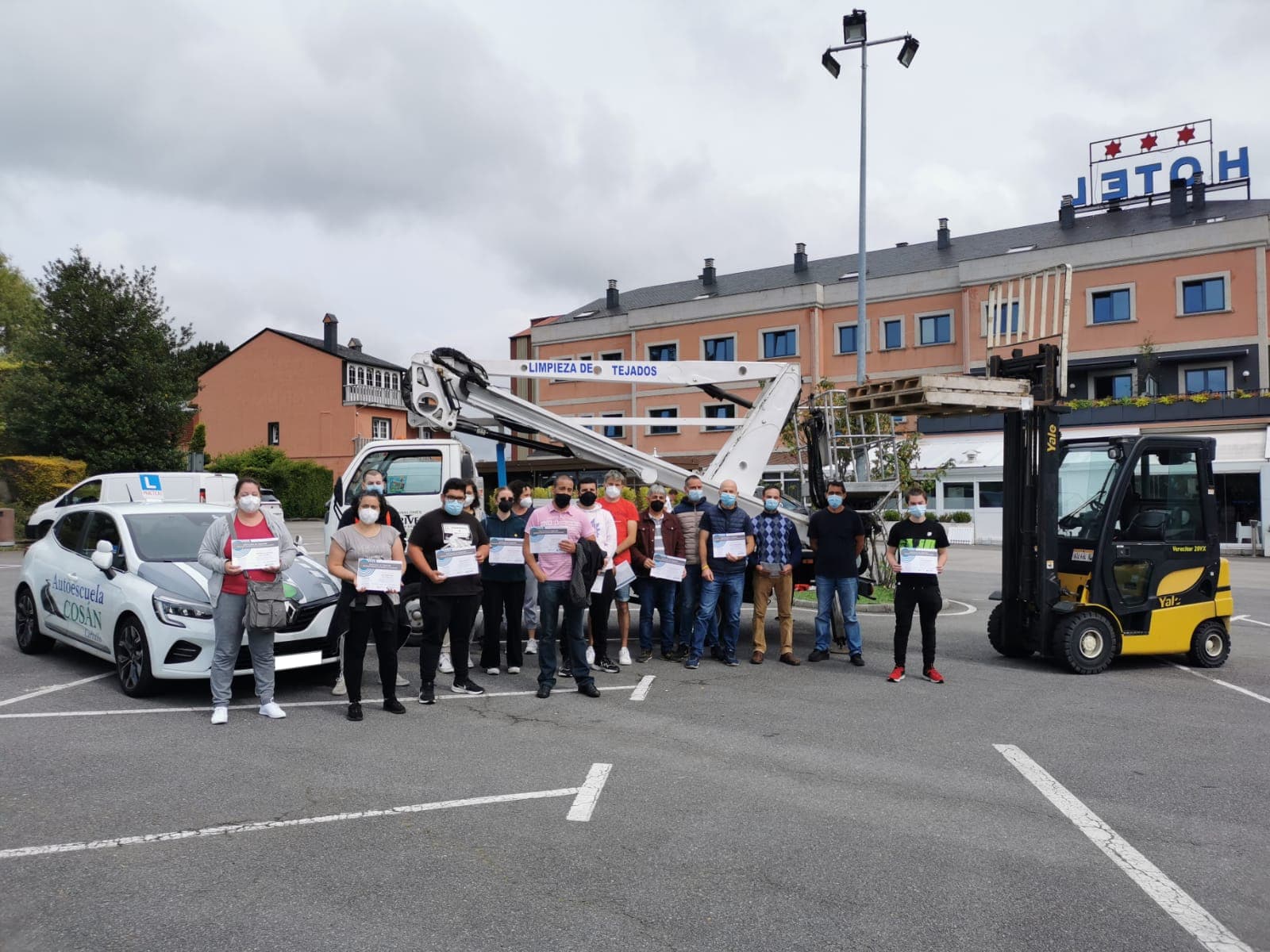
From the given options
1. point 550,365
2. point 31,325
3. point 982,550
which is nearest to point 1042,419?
point 550,365

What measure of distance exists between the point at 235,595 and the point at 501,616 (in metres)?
2.71

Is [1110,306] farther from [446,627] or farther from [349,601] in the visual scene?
[349,601]

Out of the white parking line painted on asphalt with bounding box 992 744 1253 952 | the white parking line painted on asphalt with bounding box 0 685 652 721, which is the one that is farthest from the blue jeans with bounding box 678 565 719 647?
the white parking line painted on asphalt with bounding box 992 744 1253 952

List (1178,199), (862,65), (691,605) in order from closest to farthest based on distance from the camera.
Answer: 1. (691,605)
2. (862,65)
3. (1178,199)

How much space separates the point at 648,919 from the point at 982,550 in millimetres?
28931

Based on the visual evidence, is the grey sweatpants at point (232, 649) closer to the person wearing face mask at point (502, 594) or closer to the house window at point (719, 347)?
the person wearing face mask at point (502, 594)

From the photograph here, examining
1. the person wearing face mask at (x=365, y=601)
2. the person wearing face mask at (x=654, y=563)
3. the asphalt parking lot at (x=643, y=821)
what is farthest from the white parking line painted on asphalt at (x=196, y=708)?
the person wearing face mask at (x=654, y=563)

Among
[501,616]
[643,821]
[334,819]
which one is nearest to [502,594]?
[501,616]

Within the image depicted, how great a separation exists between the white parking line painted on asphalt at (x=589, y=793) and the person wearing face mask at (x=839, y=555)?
168 inches

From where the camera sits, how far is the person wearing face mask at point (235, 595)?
708 cm

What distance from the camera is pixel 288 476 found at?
144 ft

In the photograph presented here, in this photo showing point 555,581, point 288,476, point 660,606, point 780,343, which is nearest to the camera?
point 555,581

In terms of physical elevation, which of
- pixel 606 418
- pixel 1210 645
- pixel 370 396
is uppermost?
pixel 370 396

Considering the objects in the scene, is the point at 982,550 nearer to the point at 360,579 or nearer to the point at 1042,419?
the point at 1042,419
